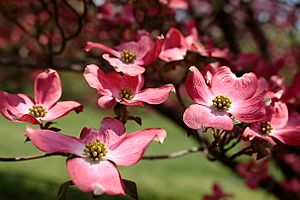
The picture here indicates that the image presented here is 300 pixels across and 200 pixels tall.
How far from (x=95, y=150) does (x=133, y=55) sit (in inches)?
14.6

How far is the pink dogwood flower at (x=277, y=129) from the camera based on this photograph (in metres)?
1.03

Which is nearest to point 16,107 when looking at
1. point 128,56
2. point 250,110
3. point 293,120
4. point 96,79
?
point 96,79

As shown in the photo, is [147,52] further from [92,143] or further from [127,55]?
[92,143]

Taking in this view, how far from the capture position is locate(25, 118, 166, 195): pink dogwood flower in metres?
0.83

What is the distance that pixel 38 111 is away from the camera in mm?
1097

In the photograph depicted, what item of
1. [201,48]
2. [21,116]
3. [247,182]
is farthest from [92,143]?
[247,182]

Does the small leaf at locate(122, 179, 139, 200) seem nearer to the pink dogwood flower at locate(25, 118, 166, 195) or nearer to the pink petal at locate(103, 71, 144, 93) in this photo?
the pink dogwood flower at locate(25, 118, 166, 195)

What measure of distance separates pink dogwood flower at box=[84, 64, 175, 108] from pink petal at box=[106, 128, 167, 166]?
0.10 m

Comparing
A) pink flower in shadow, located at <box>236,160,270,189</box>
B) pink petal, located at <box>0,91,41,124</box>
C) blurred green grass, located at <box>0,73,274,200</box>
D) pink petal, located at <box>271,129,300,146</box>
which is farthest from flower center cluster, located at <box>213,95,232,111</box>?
blurred green grass, located at <box>0,73,274,200</box>

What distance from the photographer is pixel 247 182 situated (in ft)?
7.20

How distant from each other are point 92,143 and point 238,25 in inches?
99.1

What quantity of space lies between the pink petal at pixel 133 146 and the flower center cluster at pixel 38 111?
0.73 ft

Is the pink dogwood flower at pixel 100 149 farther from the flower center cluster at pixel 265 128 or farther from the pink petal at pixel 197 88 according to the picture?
the flower center cluster at pixel 265 128

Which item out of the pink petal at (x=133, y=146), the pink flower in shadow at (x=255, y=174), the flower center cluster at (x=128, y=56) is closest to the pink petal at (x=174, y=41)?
the flower center cluster at (x=128, y=56)
